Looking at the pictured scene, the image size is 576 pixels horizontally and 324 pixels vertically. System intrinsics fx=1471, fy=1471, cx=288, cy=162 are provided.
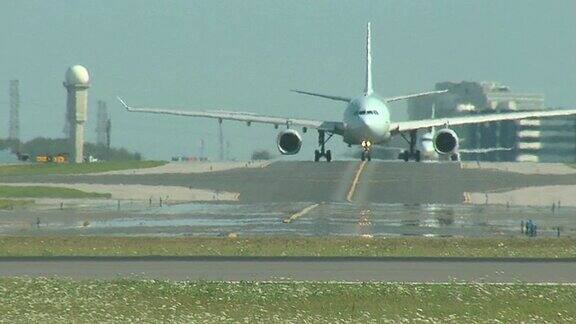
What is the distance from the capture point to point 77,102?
16012cm

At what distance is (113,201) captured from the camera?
73.6m

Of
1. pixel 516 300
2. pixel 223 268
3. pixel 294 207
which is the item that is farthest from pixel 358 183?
pixel 516 300

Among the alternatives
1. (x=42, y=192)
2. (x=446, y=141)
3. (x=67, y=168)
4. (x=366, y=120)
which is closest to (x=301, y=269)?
(x=42, y=192)

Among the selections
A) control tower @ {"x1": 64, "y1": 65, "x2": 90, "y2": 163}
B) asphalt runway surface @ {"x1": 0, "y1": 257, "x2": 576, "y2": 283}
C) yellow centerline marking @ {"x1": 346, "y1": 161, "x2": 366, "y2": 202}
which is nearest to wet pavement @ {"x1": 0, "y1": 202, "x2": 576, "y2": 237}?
yellow centerline marking @ {"x1": 346, "y1": 161, "x2": 366, "y2": 202}

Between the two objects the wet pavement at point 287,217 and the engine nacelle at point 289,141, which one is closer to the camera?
the wet pavement at point 287,217

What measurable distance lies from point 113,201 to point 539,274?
42.7 metres

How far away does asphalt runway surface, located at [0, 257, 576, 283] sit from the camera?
32188 mm

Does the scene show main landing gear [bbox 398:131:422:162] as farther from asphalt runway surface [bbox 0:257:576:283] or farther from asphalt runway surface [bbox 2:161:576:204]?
asphalt runway surface [bbox 0:257:576:283]

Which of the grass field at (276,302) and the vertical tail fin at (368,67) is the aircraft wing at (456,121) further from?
the grass field at (276,302)

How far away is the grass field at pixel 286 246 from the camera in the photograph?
1583 inches

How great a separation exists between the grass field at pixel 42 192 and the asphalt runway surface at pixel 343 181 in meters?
5.76

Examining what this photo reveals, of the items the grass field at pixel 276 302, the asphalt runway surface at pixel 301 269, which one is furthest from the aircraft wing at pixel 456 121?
the grass field at pixel 276 302

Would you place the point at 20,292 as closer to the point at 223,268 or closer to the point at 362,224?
the point at 223,268

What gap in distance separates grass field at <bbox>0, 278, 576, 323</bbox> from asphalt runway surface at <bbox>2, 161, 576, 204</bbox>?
1736 inches
